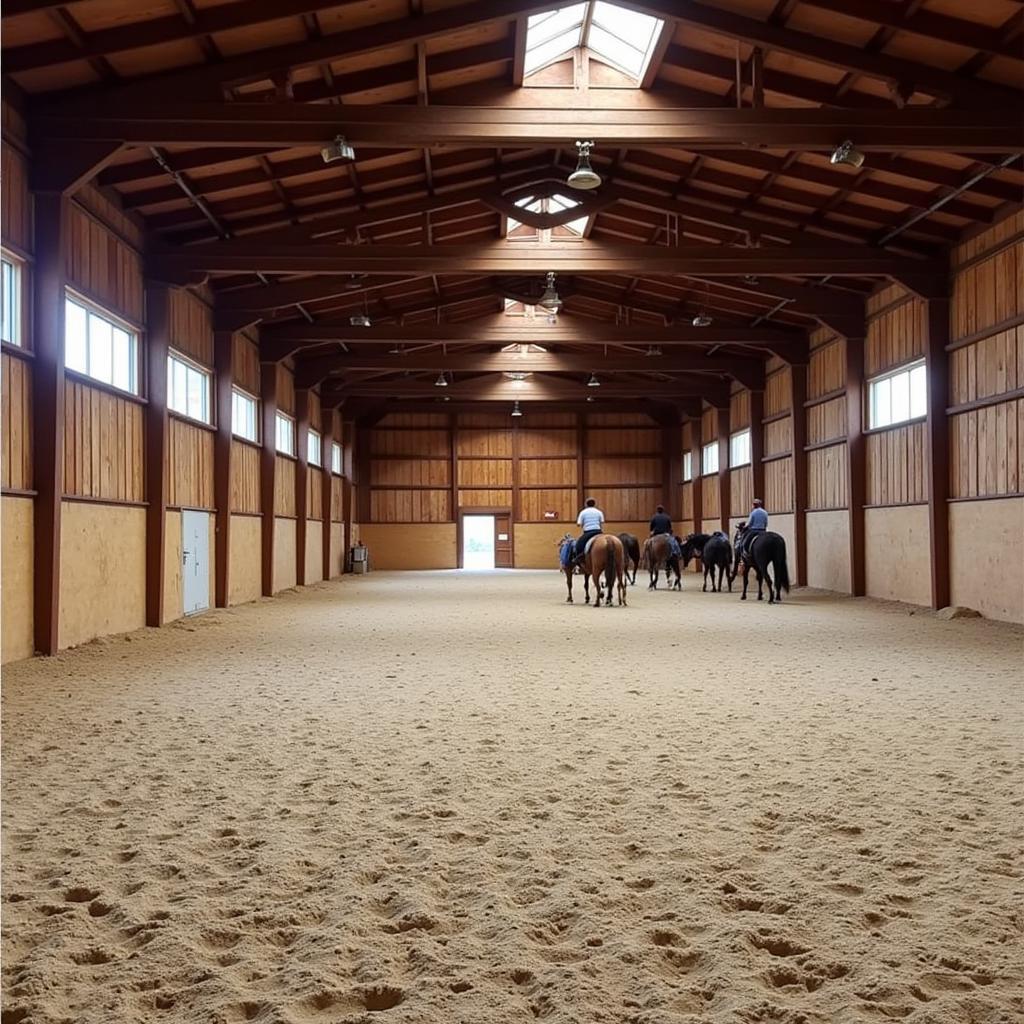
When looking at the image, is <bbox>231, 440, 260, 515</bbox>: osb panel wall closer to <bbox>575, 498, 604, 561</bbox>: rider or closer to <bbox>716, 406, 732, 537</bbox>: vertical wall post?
<bbox>575, 498, 604, 561</bbox>: rider

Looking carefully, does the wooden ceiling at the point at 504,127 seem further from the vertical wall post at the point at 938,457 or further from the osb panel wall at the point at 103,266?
the vertical wall post at the point at 938,457

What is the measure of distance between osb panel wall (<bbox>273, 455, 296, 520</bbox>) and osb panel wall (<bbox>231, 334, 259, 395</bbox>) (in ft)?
5.81

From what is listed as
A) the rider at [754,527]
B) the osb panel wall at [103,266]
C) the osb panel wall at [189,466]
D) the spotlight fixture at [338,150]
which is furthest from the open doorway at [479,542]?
the spotlight fixture at [338,150]

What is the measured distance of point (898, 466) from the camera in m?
17.8

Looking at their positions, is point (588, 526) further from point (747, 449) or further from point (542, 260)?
point (747, 449)

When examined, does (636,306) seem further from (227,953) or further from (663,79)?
(227,953)

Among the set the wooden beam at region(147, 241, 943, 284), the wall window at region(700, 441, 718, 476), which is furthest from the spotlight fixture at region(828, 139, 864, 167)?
the wall window at region(700, 441, 718, 476)

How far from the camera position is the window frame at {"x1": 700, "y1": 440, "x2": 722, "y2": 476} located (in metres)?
30.5

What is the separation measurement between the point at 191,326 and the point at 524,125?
317 inches

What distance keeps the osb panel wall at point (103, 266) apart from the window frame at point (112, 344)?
98mm

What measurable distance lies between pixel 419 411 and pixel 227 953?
33534 mm

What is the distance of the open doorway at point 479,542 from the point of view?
37.4 meters

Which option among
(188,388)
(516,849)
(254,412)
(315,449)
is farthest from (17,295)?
(315,449)

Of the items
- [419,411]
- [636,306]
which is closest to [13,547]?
[636,306]
